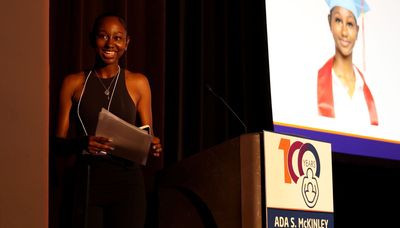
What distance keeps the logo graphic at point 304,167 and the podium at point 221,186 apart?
0.40 feet

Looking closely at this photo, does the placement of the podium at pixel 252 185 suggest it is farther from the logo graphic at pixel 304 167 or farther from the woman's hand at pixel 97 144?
the woman's hand at pixel 97 144

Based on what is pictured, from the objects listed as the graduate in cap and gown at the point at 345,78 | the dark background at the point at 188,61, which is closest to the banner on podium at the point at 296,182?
the dark background at the point at 188,61

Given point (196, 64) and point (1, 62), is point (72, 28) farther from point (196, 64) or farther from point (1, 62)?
point (1, 62)

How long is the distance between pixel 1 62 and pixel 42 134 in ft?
0.19

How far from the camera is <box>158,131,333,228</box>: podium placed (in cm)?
177

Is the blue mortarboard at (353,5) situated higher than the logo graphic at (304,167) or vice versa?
the blue mortarboard at (353,5)

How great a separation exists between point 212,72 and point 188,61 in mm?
180

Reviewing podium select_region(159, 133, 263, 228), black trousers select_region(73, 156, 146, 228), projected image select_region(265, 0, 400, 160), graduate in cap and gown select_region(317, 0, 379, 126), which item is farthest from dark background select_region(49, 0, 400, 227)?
black trousers select_region(73, 156, 146, 228)

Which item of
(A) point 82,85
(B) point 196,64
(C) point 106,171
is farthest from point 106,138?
(B) point 196,64

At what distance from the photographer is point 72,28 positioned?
8.59 ft

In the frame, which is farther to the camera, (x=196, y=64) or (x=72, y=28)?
(x=196, y=64)

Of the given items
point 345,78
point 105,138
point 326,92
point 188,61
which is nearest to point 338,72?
point 345,78

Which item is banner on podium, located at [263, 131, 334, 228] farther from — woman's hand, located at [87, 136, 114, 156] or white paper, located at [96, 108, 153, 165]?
woman's hand, located at [87, 136, 114, 156]

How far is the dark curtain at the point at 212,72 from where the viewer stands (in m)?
3.09
